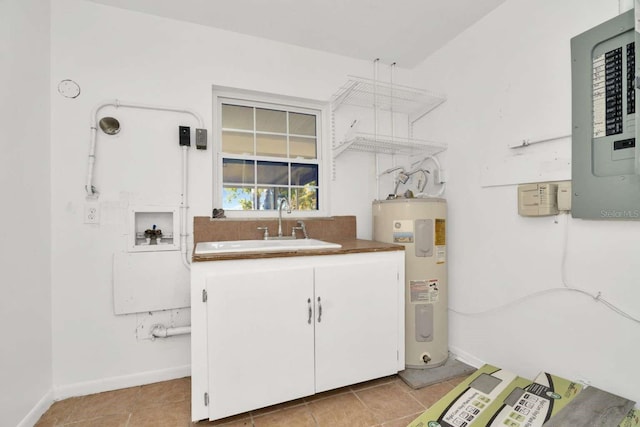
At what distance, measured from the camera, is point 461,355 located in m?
2.15

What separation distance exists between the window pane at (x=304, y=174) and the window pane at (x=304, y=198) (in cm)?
6

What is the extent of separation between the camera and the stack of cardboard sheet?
1.18 meters

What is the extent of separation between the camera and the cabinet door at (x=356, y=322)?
1.68m

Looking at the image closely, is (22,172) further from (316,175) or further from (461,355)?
(461,355)

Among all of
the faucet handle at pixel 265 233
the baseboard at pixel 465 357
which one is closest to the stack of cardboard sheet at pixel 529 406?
the baseboard at pixel 465 357

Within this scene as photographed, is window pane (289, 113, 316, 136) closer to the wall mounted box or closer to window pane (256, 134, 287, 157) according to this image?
window pane (256, 134, 287, 157)

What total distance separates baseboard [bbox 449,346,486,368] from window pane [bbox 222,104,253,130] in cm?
244

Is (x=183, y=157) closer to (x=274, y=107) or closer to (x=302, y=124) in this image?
(x=274, y=107)

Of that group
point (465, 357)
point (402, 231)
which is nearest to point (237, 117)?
point (402, 231)

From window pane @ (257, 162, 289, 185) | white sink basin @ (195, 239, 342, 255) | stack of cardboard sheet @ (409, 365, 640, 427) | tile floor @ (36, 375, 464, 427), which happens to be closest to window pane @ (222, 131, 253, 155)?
window pane @ (257, 162, 289, 185)

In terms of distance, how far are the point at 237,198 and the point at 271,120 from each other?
0.74 metres

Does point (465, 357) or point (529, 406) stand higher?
point (529, 406)

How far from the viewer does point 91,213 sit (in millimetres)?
1838

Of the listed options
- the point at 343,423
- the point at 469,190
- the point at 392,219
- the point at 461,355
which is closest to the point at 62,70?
the point at 392,219
